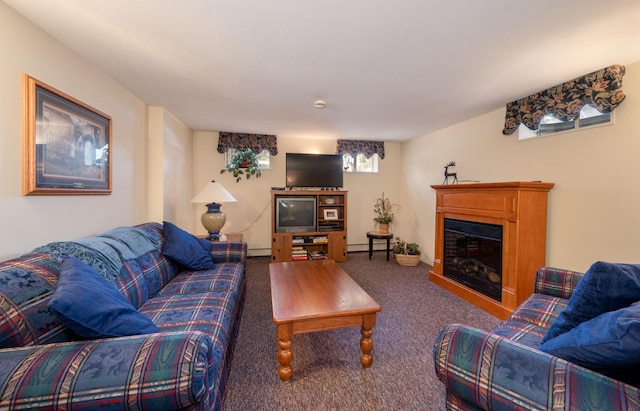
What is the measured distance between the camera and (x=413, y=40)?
169 centimetres

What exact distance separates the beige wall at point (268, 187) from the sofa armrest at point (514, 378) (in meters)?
4.01

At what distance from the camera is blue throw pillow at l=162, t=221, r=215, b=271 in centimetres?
227

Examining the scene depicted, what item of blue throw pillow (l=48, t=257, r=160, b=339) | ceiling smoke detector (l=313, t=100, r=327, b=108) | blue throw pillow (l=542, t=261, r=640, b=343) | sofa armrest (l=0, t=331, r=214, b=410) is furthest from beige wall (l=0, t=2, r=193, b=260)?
blue throw pillow (l=542, t=261, r=640, b=343)

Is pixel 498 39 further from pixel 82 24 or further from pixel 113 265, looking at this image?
pixel 113 265

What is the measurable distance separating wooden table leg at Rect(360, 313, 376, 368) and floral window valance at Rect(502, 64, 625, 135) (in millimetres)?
2531

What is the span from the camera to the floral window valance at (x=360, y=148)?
4805 mm

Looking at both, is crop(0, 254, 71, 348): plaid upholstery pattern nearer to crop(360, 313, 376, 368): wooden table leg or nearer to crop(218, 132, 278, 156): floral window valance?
crop(360, 313, 376, 368): wooden table leg

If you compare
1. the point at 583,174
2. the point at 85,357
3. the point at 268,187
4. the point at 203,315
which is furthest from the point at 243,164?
the point at 583,174

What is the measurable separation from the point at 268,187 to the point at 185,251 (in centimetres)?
249

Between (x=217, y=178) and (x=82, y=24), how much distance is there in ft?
9.88

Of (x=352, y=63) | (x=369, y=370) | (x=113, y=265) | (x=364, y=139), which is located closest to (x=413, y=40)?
(x=352, y=63)

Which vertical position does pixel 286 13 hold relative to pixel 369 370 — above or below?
above

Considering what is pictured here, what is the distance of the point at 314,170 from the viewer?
4562mm

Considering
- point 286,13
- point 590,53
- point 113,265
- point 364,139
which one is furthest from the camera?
point 364,139
